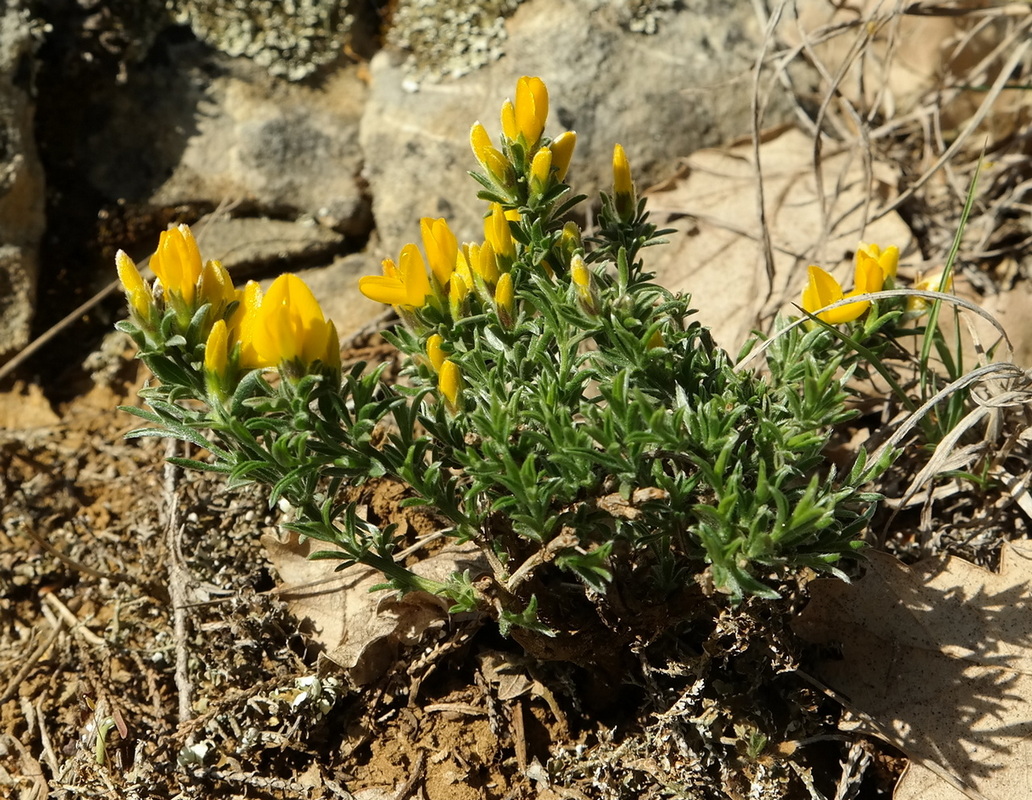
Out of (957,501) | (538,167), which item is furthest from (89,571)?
(957,501)

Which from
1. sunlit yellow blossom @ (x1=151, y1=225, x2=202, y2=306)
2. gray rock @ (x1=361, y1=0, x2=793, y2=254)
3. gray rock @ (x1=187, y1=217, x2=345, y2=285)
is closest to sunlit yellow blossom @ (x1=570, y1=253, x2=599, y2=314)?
sunlit yellow blossom @ (x1=151, y1=225, x2=202, y2=306)

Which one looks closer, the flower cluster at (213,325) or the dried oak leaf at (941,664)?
the flower cluster at (213,325)

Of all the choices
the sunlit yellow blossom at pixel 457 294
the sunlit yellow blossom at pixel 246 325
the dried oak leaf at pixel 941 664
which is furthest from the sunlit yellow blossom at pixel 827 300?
the sunlit yellow blossom at pixel 246 325

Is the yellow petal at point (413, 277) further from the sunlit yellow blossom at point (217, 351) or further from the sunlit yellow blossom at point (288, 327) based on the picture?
the sunlit yellow blossom at point (217, 351)

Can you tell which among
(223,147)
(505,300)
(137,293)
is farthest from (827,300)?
(223,147)

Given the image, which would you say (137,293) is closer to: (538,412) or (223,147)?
(538,412)
